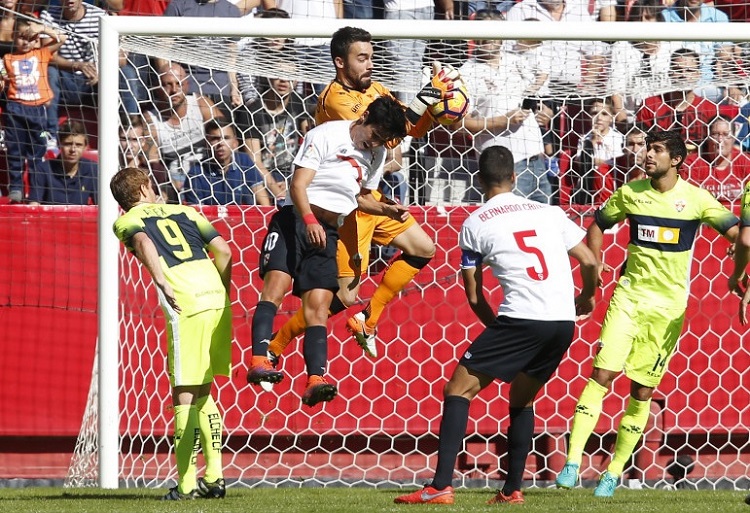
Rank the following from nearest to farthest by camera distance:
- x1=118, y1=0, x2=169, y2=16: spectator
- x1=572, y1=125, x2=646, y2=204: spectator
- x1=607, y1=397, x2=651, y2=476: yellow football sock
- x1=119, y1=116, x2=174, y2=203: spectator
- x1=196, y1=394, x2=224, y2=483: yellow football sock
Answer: x1=196, y1=394, x2=224, y2=483: yellow football sock, x1=607, y1=397, x2=651, y2=476: yellow football sock, x1=119, y1=116, x2=174, y2=203: spectator, x1=572, y1=125, x2=646, y2=204: spectator, x1=118, y1=0, x2=169, y2=16: spectator

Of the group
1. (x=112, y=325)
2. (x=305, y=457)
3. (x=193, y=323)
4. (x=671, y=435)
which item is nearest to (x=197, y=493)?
(x=193, y=323)

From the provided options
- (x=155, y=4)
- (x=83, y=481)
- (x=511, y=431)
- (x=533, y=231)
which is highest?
(x=155, y=4)

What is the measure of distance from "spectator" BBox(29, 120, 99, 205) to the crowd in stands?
0.4 inches

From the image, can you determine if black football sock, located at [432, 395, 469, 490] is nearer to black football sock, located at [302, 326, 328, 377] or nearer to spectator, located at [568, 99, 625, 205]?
black football sock, located at [302, 326, 328, 377]

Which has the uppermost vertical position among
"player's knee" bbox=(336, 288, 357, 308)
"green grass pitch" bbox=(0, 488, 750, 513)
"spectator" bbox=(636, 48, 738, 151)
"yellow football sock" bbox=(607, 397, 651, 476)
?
"spectator" bbox=(636, 48, 738, 151)

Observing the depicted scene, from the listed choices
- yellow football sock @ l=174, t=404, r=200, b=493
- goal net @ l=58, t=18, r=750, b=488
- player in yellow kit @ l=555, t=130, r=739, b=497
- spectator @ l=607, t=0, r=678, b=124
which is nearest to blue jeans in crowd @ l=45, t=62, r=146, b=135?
goal net @ l=58, t=18, r=750, b=488

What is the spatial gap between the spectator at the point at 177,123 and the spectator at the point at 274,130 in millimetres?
306

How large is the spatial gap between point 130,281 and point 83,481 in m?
1.48

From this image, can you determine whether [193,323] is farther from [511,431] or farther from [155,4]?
[155,4]

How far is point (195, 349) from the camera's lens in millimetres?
6434

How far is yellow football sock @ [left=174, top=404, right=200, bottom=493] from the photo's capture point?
6441 millimetres

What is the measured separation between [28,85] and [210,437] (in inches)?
172

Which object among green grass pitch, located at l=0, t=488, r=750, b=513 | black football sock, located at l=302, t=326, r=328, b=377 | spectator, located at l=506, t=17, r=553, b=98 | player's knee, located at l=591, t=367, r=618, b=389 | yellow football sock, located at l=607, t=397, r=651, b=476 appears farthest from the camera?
spectator, located at l=506, t=17, r=553, b=98

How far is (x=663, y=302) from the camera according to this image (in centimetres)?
744
